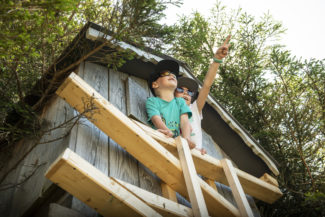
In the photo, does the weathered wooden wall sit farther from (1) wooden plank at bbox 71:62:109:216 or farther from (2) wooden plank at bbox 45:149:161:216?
(2) wooden plank at bbox 45:149:161:216

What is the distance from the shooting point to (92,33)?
3.96 meters

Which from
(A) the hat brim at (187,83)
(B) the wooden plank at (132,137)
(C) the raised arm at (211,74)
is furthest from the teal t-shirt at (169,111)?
(B) the wooden plank at (132,137)

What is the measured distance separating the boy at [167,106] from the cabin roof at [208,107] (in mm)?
298

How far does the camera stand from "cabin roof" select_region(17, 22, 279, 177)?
414 centimetres

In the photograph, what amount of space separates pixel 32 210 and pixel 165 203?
4.19 ft

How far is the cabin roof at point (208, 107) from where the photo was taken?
4.14m

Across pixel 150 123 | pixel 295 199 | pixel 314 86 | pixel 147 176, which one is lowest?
pixel 295 199

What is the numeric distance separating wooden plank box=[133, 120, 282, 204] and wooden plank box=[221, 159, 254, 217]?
0.34 ft

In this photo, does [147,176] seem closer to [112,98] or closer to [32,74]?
[112,98]

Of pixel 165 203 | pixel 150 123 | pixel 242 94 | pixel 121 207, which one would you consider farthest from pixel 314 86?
pixel 121 207

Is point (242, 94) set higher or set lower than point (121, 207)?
higher

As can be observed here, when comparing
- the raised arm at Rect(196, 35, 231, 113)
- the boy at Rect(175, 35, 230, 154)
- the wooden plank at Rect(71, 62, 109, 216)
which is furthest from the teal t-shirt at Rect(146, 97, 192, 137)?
the wooden plank at Rect(71, 62, 109, 216)

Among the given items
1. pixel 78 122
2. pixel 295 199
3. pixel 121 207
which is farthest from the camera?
pixel 295 199

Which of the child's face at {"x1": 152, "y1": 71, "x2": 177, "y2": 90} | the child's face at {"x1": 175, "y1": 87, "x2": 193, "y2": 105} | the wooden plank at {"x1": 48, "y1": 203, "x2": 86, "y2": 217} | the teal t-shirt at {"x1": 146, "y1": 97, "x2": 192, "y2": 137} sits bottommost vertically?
the wooden plank at {"x1": 48, "y1": 203, "x2": 86, "y2": 217}
